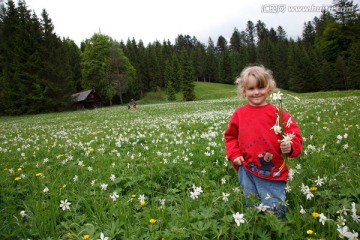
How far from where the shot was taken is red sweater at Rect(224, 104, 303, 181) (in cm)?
285

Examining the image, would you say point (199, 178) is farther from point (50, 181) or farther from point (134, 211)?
point (50, 181)

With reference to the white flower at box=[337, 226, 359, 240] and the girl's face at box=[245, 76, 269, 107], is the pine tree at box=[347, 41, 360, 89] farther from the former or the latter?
the white flower at box=[337, 226, 359, 240]

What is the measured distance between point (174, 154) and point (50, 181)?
2.59 meters

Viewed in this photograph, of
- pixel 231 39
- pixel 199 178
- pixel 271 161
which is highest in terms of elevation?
pixel 231 39

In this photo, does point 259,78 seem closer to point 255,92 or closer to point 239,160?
point 255,92

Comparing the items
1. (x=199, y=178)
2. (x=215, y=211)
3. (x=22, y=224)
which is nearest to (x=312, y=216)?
(x=215, y=211)

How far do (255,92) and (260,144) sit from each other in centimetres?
66

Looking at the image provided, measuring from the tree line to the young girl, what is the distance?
41.7m

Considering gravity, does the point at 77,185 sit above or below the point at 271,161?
below

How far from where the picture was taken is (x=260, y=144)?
114 inches

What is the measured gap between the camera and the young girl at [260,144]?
283cm

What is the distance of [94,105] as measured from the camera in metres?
59.0

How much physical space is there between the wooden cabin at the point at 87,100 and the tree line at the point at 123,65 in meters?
3.44

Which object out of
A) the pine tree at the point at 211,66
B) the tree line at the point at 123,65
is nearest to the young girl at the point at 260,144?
the tree line at the point at 123,65
